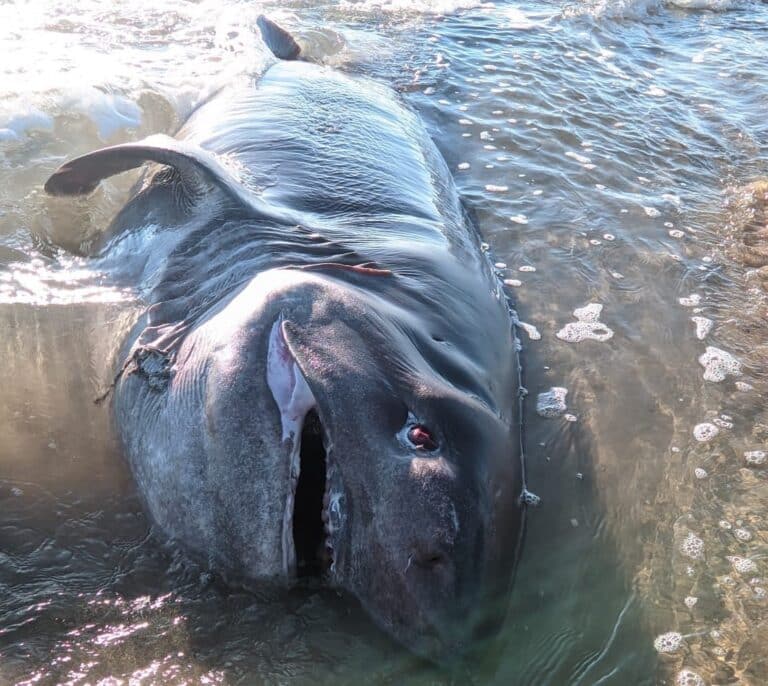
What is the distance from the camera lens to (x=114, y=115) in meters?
6.61

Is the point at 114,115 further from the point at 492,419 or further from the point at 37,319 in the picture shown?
the point at 492,419

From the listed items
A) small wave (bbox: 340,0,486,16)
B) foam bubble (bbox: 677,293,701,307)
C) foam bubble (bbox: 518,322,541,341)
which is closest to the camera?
foam bubble (bbox: 518,322,541,341)

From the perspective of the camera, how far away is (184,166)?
3.87m

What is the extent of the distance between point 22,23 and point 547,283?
6687 millimetres

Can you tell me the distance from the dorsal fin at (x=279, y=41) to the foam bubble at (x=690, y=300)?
524 cm

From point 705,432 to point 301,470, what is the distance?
7.67 feet

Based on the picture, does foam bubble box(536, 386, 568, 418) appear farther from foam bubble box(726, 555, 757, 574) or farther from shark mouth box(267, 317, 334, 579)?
shark mouth box(267, 317, 334, 579)

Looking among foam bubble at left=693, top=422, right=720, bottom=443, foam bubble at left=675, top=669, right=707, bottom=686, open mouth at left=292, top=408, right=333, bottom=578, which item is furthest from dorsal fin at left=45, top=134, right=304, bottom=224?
foam bubble at left=675, top=669, right=707, bottom=686

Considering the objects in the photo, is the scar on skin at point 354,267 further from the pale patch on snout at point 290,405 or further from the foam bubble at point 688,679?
the foam bubble at point 688,679

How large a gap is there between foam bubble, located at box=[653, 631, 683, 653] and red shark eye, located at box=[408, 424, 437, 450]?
1.22m

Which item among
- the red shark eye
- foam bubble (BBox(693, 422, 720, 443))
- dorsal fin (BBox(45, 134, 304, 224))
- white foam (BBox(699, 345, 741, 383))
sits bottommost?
foam bubble (BBox(693, 422, 720, 443))

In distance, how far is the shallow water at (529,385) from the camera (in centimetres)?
275

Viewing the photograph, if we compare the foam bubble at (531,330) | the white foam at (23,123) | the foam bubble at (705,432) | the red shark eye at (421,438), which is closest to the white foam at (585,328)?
the foam bubble at (531,330)

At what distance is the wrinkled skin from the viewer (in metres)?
2.51
